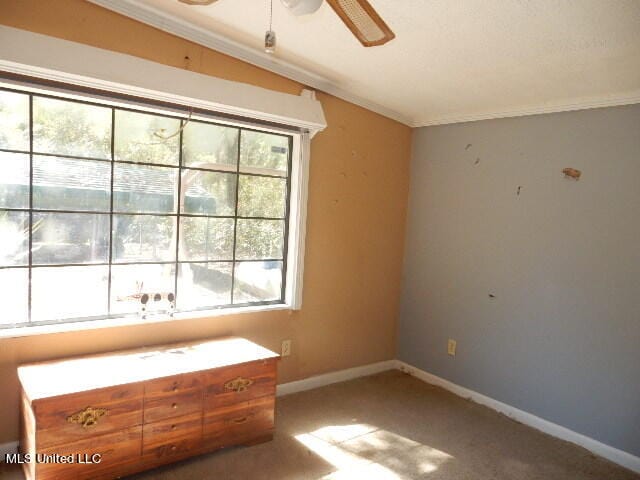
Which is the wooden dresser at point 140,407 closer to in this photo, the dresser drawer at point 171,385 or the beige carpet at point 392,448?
the dresser drawer at point 171,385

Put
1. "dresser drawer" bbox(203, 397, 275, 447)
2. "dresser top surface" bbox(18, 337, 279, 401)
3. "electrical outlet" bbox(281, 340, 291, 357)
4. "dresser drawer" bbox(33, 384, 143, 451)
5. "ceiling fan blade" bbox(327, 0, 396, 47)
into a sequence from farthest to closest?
"electrical outlet" bbox(281, 340, 291, 357), "dresser drawer" bbox(203, 397, 275, 447), "dresser top surface" bbox(18, 337, 279, 401), "dresser drawer" bbox(33, 384, 143, 451), "ceiling fan blade" bbox(327, 0, 396, 47)

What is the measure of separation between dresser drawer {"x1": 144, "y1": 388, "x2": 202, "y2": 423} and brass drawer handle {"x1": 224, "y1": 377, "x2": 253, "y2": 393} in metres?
0.16

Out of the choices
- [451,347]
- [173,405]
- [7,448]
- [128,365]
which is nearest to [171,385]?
[173,405]

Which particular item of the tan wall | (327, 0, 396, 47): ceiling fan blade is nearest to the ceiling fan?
(327, 0, 396, 47): ceiling fan blade

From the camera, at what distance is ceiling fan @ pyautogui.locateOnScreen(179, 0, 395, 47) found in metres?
1.25

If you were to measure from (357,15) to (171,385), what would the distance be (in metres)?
1.76

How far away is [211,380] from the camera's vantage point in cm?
224

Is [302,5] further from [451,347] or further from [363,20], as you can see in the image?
[451,347]

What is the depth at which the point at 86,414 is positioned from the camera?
189 centimetres

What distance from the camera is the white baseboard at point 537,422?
2.46 metres

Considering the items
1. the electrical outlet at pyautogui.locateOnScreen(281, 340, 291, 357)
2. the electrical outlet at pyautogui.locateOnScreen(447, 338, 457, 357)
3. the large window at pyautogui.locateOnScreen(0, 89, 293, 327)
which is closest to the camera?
the large window at pyautogui.locateOnScreen(0, 89, 293, 327)

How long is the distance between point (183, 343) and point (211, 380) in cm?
42

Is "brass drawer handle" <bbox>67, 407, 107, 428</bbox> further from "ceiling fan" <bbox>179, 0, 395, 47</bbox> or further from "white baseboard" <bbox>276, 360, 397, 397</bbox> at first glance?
"ceiling fan" <bbox>179, 0, 395, 47</bbox>

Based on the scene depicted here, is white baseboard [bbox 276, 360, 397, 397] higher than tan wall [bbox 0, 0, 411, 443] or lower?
lower
